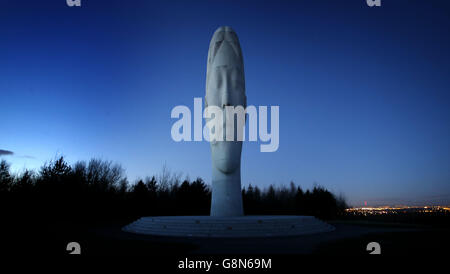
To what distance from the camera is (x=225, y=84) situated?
665 inches

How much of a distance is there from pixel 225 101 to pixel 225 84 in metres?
1.10

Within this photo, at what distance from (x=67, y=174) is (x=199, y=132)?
23021 millimetres

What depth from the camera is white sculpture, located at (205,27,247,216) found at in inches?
636

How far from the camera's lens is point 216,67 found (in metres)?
17.2

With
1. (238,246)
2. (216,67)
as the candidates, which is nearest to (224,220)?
A: (238,246)

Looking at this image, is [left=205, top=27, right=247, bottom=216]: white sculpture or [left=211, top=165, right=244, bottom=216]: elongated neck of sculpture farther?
[left=205, top=27, right=247, bottom=216]: white sculpture

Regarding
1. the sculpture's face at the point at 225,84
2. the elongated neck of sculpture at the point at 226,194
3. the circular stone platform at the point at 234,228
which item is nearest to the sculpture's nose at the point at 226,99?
the sculpture's face at the point at 225,84

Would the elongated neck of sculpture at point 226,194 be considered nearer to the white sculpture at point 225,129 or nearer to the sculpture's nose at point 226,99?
the white sculpture at point 225,129

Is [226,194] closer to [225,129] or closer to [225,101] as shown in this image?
[225,129]

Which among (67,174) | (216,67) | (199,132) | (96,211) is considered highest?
(216,67)

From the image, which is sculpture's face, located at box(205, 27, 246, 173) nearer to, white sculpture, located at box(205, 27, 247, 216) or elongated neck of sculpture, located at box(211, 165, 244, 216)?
white sculpture, located at box(205, 27, 247, 216)

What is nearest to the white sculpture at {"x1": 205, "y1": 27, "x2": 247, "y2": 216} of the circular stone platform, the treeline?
the circular stone platform

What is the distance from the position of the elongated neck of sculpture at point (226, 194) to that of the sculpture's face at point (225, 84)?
1.41 ft
